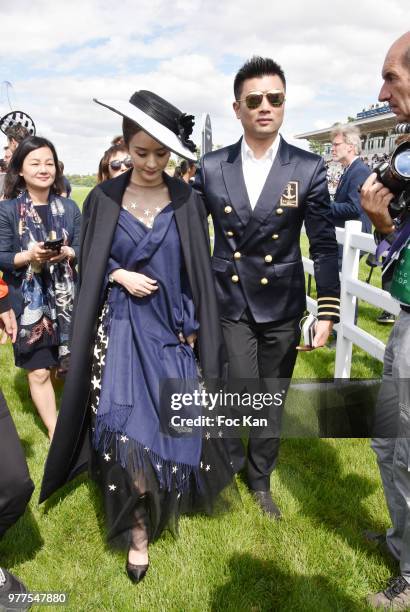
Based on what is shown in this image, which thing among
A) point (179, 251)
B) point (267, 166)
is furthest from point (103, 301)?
point (267, 166)

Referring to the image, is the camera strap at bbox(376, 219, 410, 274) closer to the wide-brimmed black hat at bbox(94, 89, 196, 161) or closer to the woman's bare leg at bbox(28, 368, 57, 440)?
the wide-brimmed black hat at bbox(94, 89, 196, 161)

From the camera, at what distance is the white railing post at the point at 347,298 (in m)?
5.19

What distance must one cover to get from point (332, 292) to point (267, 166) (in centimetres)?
89

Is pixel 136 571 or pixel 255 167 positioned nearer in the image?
pixel 136 571

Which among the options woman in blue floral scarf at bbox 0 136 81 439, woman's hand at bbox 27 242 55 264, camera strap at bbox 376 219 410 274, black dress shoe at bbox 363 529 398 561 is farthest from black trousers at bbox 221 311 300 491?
woman in blue floral scarf at bbox 0 136 81 439

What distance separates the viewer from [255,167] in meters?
3.30

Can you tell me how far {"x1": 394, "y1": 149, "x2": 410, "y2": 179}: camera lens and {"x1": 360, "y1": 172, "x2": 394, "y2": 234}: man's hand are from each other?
0.11m

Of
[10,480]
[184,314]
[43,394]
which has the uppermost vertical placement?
[184,314]

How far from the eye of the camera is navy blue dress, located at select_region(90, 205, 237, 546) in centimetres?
284

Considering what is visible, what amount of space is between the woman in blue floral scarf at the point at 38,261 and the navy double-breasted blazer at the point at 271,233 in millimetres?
1345

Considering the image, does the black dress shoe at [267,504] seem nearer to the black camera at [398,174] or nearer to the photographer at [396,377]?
the photographer at [396,377]

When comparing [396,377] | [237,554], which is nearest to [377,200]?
[396,377]

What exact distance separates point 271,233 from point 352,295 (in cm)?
237

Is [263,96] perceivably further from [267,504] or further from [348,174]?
[348,174]
